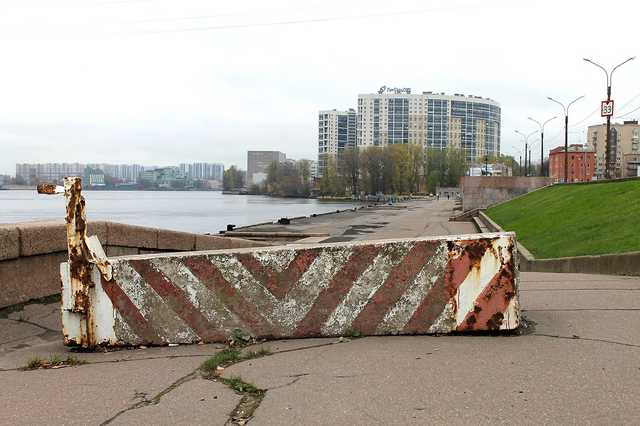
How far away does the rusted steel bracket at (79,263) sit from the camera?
503 cm

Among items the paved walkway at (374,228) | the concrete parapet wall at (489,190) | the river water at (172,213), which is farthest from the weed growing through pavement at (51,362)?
the concrete parapet wall at (489,190)

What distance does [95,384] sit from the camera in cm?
419

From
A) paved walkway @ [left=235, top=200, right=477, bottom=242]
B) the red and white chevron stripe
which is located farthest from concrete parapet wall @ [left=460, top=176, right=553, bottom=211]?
the red and white chevron stripe

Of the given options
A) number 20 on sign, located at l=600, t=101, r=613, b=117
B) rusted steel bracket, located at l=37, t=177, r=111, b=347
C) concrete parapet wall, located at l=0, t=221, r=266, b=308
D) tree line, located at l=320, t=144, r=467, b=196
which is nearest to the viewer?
rusted steel bracket, located at l=37, t=177, r=111, b=347

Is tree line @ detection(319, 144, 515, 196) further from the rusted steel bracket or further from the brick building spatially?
the rusted steel bracket

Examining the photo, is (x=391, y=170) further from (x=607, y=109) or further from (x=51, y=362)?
(x=51, y=362)

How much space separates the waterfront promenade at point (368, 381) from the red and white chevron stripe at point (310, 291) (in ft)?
0.48

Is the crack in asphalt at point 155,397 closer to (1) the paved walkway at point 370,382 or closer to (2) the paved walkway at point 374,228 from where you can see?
(1) the paved walkway at point 370,382

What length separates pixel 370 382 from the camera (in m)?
4.04

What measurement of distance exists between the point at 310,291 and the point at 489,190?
45.7m

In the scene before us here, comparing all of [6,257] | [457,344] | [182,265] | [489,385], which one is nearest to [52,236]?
[6,257]

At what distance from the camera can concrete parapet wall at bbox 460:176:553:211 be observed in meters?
48.8

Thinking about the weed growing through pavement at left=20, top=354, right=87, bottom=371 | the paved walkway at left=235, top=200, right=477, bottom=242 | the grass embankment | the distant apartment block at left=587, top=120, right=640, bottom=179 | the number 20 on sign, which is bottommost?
the paved walkway at left=235, top=200, right=477, bottom=242

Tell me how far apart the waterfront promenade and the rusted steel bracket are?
1.12ft
